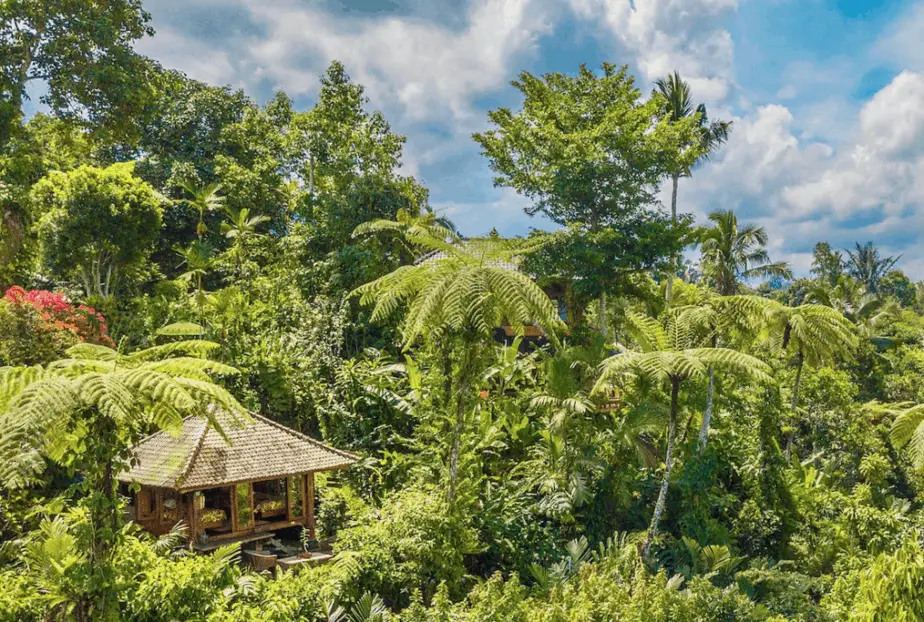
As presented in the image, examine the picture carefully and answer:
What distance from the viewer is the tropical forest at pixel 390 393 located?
266 inches

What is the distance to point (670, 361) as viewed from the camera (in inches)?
396

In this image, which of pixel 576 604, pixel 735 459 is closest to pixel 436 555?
pixel 576 604

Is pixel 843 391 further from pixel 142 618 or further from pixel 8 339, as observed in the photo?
pixel 8 339

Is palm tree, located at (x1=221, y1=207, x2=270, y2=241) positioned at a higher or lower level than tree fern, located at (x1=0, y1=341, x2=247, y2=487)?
higher

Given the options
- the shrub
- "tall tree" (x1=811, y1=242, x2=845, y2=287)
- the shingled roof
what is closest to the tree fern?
the shingled roof

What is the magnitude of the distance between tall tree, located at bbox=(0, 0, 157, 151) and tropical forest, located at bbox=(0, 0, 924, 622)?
0.07 m

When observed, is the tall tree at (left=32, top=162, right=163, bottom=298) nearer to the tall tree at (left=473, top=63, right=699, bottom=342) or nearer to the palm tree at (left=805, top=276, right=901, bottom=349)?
the tall tree at (left=473, top=63, right=699, bottom=342)

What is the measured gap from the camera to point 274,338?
53.6 feet

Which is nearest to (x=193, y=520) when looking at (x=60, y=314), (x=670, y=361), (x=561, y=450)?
(x=60, y=314)

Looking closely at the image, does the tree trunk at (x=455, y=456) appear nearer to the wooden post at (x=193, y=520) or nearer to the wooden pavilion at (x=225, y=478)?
the wooden pavilion at (x=225, y=478)

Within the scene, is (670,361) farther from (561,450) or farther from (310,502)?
(310,502)

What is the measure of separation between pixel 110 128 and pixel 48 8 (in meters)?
2.82

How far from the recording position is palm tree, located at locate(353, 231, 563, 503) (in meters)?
9.72

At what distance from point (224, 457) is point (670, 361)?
6.99 metres
